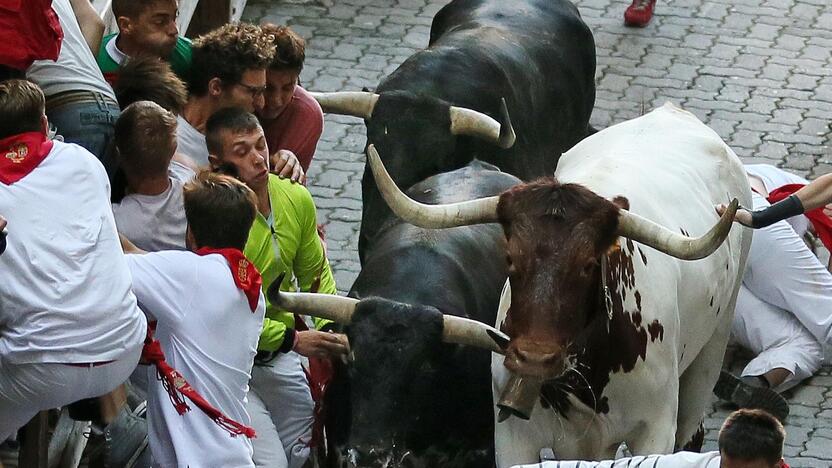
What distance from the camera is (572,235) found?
590 centimetres

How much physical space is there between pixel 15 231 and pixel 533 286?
180 cm

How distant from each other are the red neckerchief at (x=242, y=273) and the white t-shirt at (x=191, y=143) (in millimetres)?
1287

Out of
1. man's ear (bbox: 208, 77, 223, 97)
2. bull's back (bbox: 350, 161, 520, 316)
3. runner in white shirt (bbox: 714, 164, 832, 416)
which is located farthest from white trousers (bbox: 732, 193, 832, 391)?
man's ear (bbox: 208, 77, 223, 97)

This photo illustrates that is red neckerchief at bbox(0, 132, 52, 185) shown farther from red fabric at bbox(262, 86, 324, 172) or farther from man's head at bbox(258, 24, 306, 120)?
red fabric at bbox(262, 86, 324, 172)

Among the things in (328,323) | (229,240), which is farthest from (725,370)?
(229,240)

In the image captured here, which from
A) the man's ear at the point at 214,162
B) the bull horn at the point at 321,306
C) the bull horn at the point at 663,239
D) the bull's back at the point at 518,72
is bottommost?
the bull's back at the point at 518,72

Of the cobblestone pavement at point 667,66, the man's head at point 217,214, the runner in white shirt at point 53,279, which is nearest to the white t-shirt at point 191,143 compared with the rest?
the man's head at point 217,214

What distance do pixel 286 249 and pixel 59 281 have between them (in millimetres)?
1536

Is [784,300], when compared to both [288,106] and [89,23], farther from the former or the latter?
[89,23]

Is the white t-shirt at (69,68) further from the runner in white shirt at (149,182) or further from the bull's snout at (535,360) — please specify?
the bull's snout at (535,360)

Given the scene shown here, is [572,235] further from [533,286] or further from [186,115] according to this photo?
[186,115]

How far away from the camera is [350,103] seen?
332 inches

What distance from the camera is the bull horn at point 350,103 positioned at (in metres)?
8.40

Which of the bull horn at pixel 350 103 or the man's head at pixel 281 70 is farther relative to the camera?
the bull horn at pixel 350 103
